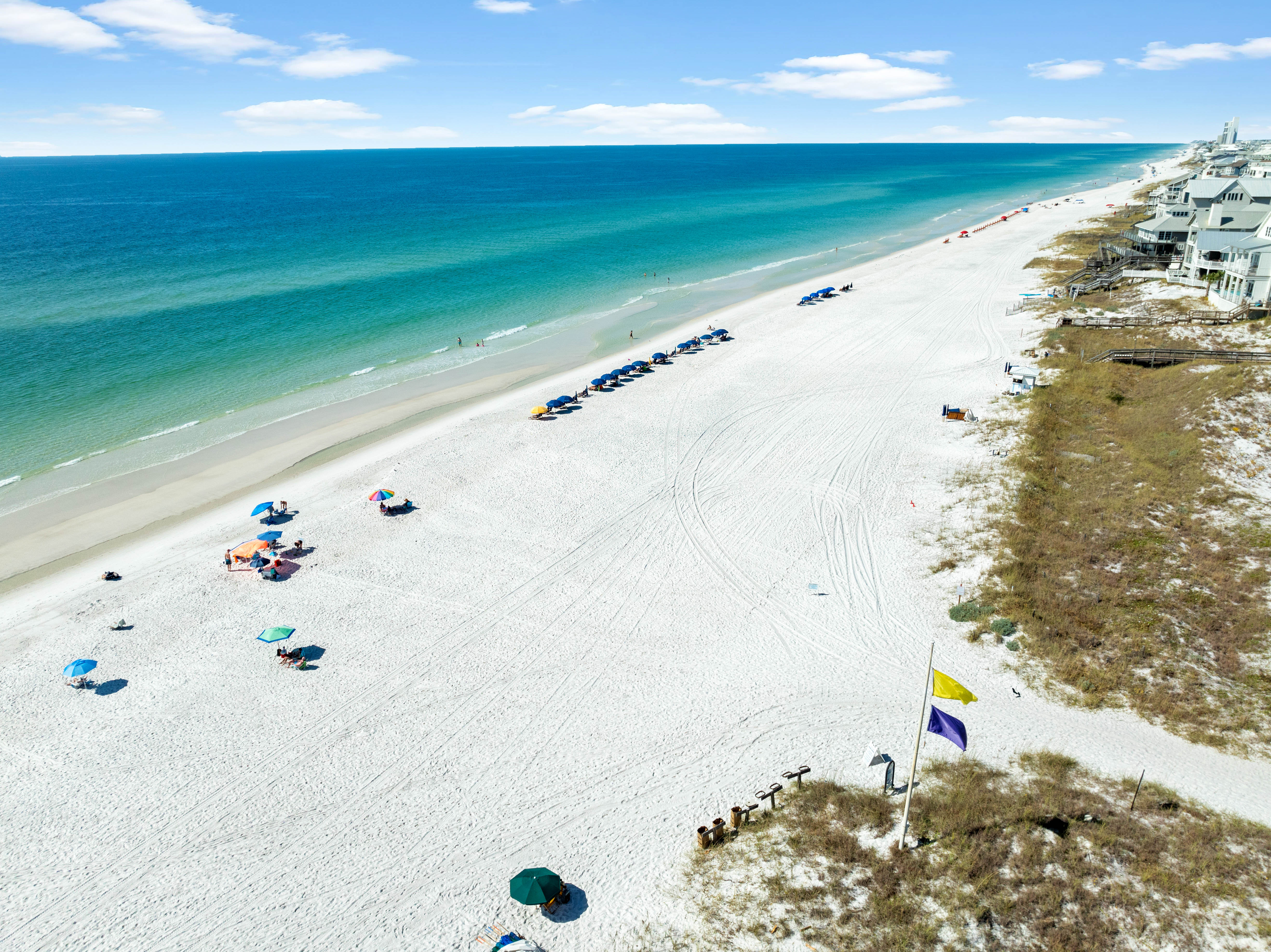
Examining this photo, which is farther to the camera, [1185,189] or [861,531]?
[1185,189]

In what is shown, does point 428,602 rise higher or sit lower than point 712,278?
lower

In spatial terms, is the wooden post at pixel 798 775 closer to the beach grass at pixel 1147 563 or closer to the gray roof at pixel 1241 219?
the beach grass at pixel 1147 563

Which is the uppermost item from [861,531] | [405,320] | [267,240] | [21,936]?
[267,240]

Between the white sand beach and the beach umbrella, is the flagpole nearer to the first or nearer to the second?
the white sand beach

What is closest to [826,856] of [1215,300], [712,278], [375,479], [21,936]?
[21,936]

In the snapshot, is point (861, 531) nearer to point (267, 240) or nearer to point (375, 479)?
point (375, 479)

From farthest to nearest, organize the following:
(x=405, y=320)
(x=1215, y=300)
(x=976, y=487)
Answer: (x=405, y=320)
(x=1215, y=300)
(x=976, y=487)

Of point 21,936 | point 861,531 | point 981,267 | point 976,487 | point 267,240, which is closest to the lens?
point 21,936
